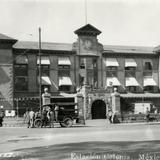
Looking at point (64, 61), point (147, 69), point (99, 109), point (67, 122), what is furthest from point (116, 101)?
point (67, 122)

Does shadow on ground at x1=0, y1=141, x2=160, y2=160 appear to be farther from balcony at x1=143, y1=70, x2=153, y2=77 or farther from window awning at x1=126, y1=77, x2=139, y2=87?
balcony at x1=143, y1=70, x2=153, y2=77

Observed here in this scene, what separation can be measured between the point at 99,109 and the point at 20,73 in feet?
37.7

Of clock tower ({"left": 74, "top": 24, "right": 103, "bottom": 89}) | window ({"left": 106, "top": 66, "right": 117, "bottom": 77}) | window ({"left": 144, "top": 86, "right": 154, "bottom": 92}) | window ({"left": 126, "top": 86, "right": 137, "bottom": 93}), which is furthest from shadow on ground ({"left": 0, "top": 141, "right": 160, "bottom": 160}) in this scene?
window ({"left": 144, "top": 86, "right": 154, "bottom": 92})

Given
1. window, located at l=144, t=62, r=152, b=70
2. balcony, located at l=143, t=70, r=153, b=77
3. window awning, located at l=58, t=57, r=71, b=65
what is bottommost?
balcony, located at l=143, t=70, r=153, b=77

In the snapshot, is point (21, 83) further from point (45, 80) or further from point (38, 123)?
point (38, 123)

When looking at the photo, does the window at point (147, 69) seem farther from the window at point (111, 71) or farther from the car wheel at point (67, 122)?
the car wheel at point (67, 122)

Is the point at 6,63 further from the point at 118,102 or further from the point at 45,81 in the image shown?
the point at 118,102

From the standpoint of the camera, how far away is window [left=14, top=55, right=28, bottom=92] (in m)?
50.1

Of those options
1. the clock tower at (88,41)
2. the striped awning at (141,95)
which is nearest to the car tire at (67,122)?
the striped awning at (141,95)

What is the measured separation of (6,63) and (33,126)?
19988mm

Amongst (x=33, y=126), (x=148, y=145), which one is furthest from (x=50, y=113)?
(x=148, y=145)

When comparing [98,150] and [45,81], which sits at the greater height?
[45,81]

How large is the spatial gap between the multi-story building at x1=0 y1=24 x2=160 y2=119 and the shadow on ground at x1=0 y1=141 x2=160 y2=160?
32.4 m

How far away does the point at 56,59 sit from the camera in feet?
170
